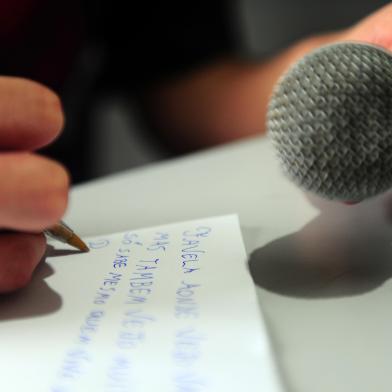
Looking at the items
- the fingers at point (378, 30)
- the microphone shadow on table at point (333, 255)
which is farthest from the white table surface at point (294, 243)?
the fingers at point (378, 30)

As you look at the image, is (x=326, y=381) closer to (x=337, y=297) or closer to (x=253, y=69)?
(x=337, y=297)

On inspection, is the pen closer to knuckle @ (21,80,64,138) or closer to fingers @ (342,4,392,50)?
knuckle @ (21,80,64,138)

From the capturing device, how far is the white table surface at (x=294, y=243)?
25 centimetres

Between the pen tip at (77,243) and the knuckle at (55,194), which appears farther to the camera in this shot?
the pen tip at (77,243)

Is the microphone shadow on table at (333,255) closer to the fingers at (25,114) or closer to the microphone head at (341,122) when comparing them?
the microphone head at (341,122)

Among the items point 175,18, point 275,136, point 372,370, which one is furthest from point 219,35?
point 372,370

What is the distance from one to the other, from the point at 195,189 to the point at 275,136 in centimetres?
20

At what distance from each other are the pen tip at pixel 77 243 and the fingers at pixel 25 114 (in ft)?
0.32

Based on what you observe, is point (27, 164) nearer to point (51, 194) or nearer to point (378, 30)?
point (51, 194)

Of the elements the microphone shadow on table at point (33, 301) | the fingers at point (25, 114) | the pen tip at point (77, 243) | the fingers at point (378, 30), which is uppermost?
the fingers at point (378, 30)

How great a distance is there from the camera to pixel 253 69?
894 millimetres

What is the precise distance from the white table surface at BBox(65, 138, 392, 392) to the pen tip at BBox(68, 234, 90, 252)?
5 cm

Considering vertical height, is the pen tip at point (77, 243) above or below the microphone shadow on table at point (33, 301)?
above

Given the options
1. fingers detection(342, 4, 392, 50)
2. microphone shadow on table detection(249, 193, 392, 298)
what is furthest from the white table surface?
fingers detection(342, 4, 392, 50)
